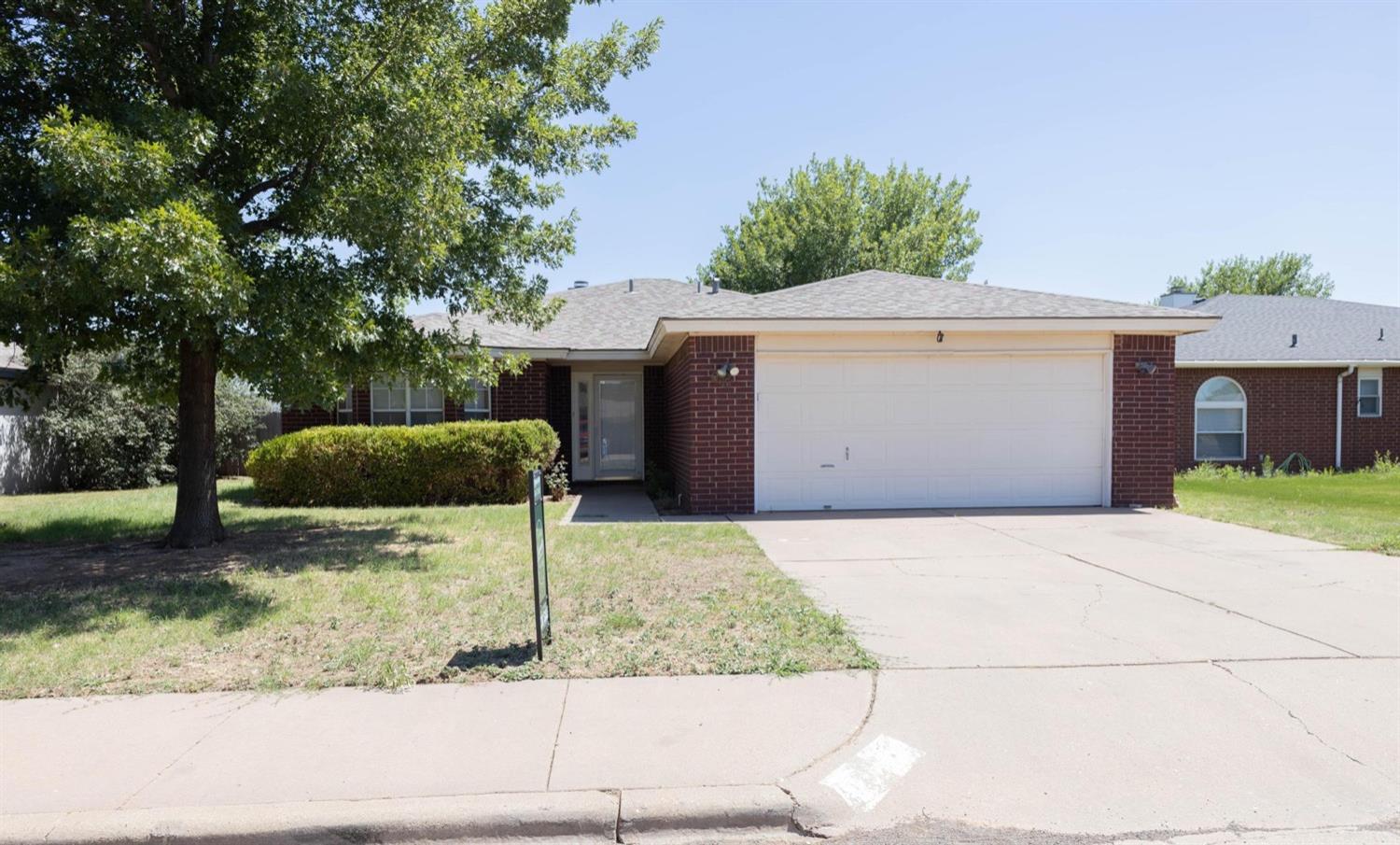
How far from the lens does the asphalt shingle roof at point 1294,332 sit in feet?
59.7

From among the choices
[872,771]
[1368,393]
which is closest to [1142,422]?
[872,771]

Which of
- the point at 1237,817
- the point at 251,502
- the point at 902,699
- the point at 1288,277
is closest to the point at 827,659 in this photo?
the point at 902,699

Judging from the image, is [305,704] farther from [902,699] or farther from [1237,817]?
[1237,817]

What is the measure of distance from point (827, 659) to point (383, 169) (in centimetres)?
611

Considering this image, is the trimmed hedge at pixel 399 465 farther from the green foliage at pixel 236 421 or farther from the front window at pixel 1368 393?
the front window at pixel 1368 393

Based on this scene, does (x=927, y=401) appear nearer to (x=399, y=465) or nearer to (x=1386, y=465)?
(x=399, y=465)

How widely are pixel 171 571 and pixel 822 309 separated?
8.47 m

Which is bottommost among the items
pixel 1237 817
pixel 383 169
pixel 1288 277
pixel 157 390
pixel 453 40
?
pixel 1237 817

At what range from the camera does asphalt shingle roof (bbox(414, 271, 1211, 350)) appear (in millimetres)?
11500

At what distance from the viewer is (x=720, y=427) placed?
37.8 feet

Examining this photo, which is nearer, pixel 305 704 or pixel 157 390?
pixel 305 704

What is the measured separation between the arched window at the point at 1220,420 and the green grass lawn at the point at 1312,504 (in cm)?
96

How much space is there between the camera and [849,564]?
7895 mm

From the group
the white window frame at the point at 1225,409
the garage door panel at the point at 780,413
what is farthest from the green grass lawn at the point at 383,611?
the white window frame at the point at 1225,409
